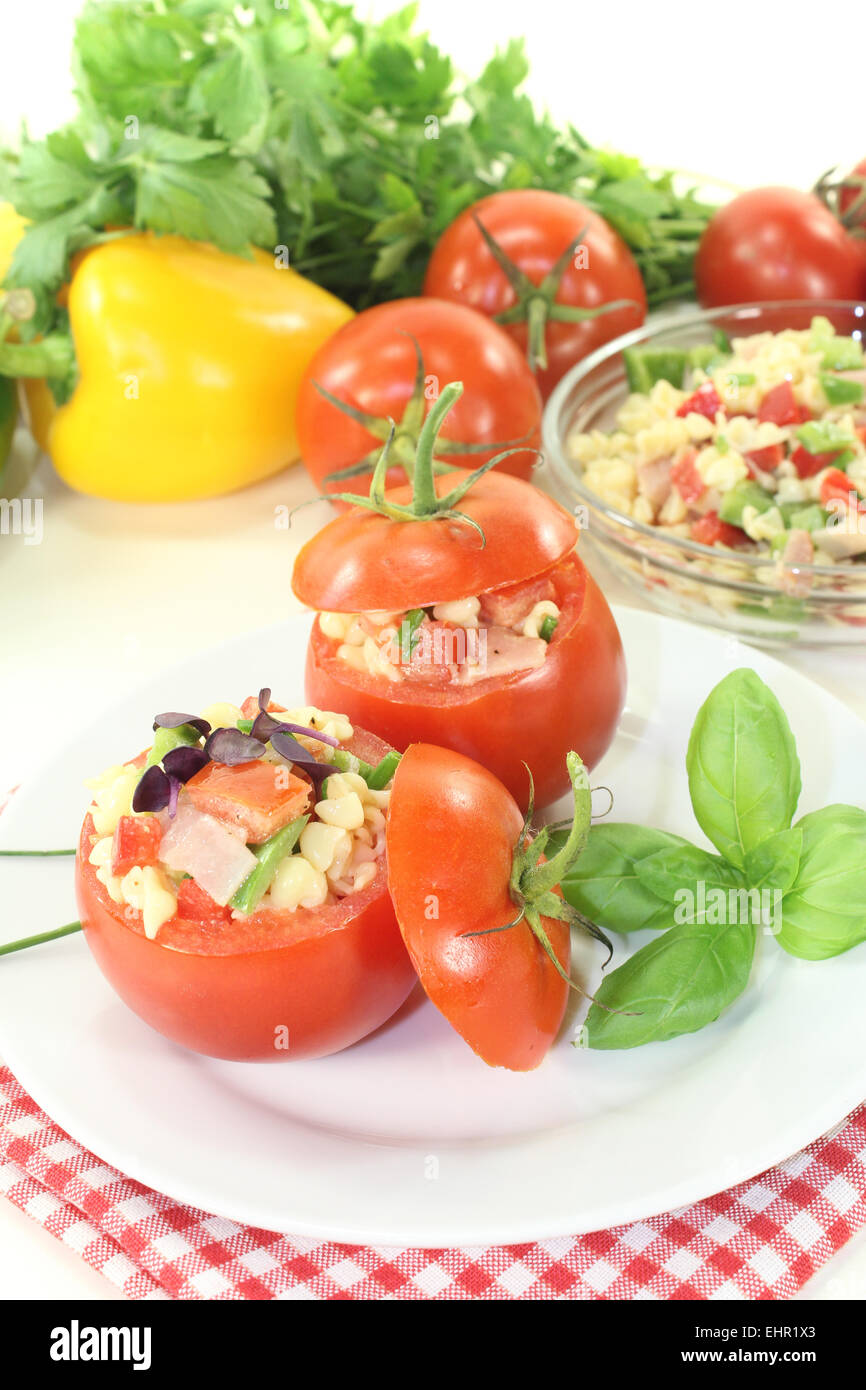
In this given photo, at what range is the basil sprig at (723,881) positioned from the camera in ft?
4.76

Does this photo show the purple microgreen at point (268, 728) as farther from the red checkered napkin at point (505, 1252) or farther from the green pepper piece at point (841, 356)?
the green pepper piece at point (841, 356)

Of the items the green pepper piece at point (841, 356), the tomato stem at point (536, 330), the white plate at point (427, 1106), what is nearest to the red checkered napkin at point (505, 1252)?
the white plate at point (427, 1106)

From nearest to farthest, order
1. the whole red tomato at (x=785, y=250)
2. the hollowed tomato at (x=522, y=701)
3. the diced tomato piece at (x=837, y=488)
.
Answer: the hollowed tomato at (x=522, y=701) → the diced tomato piece at (x=837, y=488) → the whole red tomato at (x=785, y=250)

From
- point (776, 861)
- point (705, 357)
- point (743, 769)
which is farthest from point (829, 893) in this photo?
point (705, 357)

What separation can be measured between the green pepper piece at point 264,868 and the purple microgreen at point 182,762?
123 millimetres

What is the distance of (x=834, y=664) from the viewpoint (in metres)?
2.23

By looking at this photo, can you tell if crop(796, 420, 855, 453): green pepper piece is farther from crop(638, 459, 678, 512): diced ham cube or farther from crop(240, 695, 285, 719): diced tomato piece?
crop(240, 695, 285, 719): diced tomato piece

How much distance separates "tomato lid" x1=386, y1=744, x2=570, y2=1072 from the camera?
1309 mm

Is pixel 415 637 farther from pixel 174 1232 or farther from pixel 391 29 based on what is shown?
pixel 391 29

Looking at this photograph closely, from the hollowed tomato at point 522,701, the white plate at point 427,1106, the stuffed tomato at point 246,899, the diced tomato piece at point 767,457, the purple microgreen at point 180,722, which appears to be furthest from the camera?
the diced tomato piece at point 767,457

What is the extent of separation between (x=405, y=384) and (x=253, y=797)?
1271 millimetres

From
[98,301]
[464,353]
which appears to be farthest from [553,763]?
[98,301]

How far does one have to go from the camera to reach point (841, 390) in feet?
7.66

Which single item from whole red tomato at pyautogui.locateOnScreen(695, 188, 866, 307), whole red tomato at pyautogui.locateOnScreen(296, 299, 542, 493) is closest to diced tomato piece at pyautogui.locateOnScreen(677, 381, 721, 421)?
whole red tomato at pyautogui.locateOnScreen(296, 299, 542, 493)
